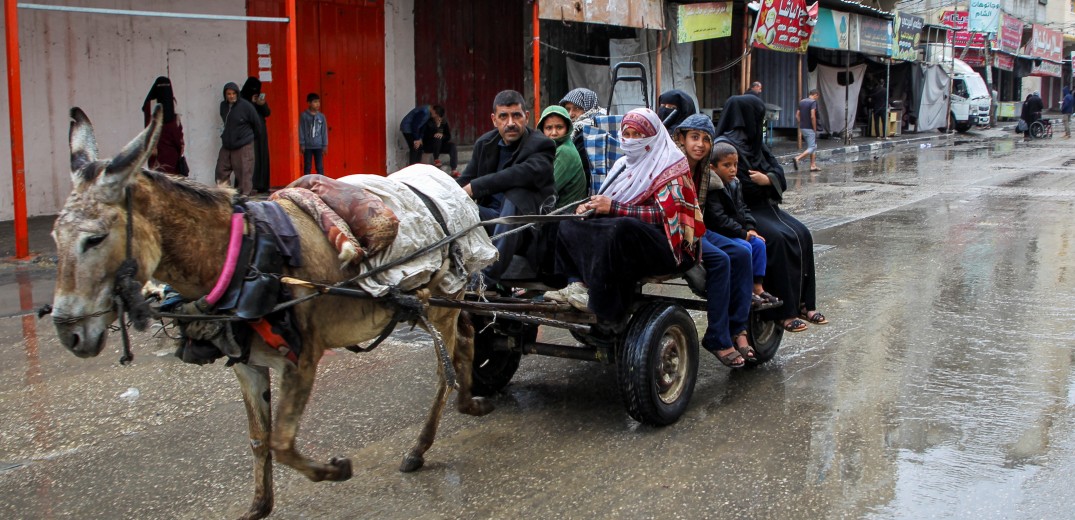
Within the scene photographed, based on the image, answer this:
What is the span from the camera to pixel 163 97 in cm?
1231

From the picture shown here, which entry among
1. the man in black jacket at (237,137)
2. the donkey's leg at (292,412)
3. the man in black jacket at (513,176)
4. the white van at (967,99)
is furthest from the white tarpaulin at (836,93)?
the donkey's leg at (292,412)

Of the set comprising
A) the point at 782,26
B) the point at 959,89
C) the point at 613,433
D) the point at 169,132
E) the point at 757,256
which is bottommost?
the point at 613,433

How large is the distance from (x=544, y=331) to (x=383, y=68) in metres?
10.2

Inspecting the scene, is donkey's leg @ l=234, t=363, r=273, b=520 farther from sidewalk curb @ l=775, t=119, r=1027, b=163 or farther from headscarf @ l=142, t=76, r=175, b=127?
sidewalk curb @ l=775, t=119, r=1027, b=163

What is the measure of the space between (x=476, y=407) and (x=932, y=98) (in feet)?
110

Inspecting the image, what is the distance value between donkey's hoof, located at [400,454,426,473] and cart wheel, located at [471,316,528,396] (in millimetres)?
953

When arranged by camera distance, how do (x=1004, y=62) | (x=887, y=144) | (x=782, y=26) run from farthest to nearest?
(x=1004, y=62) < (x=887, y=144) < (x=782, y=26)

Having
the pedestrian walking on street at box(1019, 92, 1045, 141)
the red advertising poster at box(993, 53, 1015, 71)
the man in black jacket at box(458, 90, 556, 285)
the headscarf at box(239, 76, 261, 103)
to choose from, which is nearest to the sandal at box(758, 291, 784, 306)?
the man in black jacket at box(458, 90, 556, 285)

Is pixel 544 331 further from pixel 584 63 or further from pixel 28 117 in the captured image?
pixel 584 63

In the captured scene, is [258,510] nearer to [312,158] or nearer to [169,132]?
[169,132]

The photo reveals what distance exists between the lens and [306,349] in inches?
151

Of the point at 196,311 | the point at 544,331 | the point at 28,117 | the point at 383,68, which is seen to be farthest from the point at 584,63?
the point at 196,311

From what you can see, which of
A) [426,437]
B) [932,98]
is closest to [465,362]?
[426,437]

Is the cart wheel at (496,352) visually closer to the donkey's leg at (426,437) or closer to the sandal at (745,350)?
the donkey's leg at (426,437)
